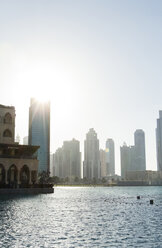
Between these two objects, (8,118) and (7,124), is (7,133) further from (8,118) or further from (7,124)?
(8,118)

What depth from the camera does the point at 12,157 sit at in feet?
384

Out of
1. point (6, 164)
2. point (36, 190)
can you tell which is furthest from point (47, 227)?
point (6, 164)

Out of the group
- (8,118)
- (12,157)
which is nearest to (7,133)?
(8,118)

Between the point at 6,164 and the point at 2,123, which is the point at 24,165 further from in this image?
the point at 2,123

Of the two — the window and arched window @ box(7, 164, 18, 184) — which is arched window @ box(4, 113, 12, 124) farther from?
arched window @ box(7, 164, 18, 184)

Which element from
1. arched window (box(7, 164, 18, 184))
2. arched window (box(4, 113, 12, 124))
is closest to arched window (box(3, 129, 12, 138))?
arched window (box(4, 113, 12, 124))

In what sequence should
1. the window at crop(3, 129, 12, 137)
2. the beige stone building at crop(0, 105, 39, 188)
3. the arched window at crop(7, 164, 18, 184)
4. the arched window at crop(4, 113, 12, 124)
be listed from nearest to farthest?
the beige stone building at crop(0, 105, 39, 188) < the arched window at crop(7, 164, 18, 184) < the window at crop(3, 129, 12, 137) < the arched window at crop(4, 113, 12, 124)

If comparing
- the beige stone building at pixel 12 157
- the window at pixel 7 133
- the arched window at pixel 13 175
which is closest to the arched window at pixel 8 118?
the beige stone building at pixel 12 157

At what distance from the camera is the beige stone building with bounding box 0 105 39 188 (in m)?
116

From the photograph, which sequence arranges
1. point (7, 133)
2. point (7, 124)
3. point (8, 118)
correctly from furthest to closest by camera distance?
point (8, 118) → point (7, 133) → point (7, 124)

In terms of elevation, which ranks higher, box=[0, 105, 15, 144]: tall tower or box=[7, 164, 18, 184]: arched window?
box=[0, 105, 15, 144]: tall tower

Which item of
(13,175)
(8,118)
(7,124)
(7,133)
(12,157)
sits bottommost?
(13,175)

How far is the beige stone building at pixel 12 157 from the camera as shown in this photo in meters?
116

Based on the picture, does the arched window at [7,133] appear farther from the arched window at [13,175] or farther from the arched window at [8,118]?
the arched window at [13,175]
